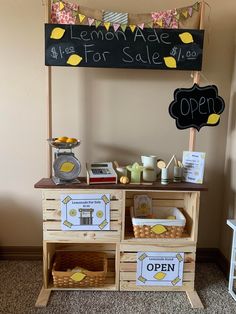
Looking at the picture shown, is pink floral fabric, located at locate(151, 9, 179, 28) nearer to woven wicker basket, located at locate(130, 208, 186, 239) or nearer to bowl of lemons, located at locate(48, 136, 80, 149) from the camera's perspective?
bowl of lemons, located at locate(48, 136, 80, 149)

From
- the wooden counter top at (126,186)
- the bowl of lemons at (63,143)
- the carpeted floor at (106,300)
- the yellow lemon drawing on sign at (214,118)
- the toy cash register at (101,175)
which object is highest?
the yellow lemon drawing on sign at (214,118)

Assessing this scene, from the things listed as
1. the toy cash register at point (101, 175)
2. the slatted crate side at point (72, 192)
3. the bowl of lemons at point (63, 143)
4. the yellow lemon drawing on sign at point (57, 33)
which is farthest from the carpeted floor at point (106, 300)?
the yellow lemon drawing on sign at point (57, 33)

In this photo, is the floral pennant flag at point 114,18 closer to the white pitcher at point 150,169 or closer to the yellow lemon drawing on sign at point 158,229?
the white pitcher at point 150,169

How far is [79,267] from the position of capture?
2084 millimetres

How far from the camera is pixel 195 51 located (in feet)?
6.35

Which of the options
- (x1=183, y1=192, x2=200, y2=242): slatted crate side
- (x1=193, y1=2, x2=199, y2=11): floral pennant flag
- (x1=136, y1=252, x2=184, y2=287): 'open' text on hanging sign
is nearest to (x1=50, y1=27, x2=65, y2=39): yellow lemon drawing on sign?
(x1=193, y1=2, x2=199, y2=11): floral pennant flag

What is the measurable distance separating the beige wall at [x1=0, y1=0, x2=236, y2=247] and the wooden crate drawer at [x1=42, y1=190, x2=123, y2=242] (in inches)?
16.9

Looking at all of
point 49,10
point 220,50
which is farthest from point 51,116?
point 220,50

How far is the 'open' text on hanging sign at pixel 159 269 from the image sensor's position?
195 centimetres

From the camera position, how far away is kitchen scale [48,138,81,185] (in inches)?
74.9

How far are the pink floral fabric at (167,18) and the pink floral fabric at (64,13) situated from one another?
505mm

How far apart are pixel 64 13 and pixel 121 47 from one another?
0.42 metres

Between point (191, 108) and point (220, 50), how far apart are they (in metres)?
0.57

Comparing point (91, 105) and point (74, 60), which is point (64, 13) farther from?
point (91, 105)
